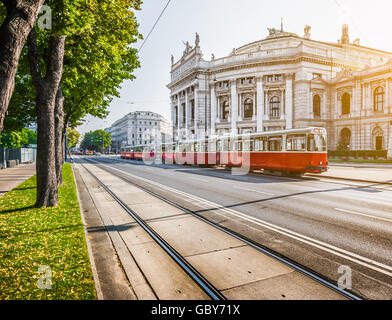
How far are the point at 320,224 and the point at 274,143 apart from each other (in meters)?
12.6

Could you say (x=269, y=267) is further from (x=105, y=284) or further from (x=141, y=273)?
(x=105, y=284)

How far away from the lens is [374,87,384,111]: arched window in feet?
123

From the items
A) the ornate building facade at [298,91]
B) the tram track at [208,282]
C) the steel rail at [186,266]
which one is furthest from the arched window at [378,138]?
the steel rail at [186,266]

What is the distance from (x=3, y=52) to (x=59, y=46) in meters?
5.25

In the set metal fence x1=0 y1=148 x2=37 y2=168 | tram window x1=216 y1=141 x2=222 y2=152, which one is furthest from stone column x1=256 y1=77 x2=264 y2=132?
metal fence x1=0 y1=148 x2=37 y2=168

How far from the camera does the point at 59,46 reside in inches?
323

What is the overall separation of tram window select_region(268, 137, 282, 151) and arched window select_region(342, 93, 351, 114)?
3173 centimetres

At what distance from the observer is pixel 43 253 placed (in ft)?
15.2

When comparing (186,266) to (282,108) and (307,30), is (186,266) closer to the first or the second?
(282,108)

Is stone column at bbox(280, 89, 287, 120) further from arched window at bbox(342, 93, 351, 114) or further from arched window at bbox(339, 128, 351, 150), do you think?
arched window at bbox(339, 128, 351, 150)

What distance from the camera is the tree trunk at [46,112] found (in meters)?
8.01

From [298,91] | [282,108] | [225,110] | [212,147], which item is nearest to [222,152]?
[212,147]
